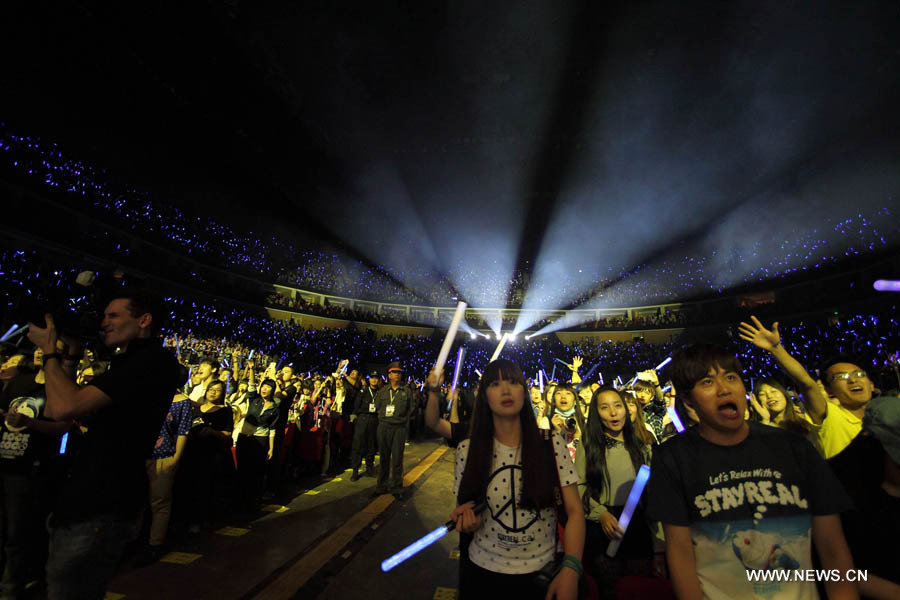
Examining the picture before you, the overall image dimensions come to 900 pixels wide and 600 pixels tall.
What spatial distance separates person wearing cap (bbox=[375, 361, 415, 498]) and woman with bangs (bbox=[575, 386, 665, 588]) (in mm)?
4540

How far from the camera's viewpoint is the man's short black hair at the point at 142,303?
2.34 metres

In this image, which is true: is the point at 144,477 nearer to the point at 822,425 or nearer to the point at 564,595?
the point at 564,595

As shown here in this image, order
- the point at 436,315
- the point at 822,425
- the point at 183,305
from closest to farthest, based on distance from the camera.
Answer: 1. the point at 822,425
2. the point at 183,305
3. the point at 436,315

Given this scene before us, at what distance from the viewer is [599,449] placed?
3229 millimetres

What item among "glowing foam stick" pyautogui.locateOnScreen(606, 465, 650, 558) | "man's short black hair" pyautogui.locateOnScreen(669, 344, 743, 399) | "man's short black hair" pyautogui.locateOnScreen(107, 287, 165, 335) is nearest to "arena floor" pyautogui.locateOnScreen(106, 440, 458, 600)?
"glowing foam stick" pyautogui.locateOnScreen(606, 465, 650, 558)

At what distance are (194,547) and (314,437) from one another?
3476 millimetres

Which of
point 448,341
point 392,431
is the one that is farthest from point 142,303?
point 392,431

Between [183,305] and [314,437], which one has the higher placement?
[183,305]

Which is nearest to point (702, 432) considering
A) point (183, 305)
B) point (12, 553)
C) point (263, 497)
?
point (12, 553)

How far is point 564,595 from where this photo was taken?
1.65 meters

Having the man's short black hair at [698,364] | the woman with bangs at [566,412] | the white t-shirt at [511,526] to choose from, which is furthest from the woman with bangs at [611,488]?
the woman with bangs at [566,412]

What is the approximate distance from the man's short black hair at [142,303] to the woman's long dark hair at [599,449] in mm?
3372

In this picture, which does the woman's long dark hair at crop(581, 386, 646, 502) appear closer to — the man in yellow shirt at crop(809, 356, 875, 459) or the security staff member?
the man in yellow shirt at crop(809, 356, 875, 459)

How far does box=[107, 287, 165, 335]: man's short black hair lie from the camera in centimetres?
234
